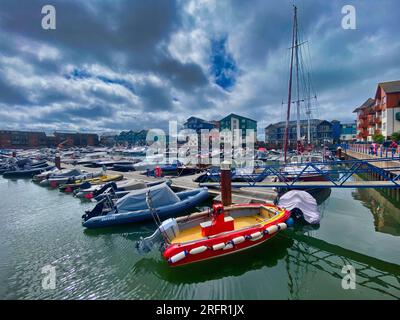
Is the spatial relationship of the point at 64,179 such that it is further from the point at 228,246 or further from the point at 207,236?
the point at 228,246

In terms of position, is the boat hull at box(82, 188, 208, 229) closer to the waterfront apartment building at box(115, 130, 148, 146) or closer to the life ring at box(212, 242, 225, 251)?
the life ring at box(212, 242, 225, 251)

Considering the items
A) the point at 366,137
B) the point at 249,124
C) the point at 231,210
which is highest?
the point at 249,124

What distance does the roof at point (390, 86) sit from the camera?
130 ft

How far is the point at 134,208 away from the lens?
11.3 meters

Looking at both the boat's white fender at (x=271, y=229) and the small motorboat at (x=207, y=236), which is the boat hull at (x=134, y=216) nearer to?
the small motorboat at (x=207, y=236)

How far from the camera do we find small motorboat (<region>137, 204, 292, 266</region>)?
675 centimetres

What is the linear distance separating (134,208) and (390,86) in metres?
57.8

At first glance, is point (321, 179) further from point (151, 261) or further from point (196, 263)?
point (151, 261)

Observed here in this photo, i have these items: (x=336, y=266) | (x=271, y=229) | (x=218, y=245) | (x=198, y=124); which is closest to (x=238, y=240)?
(x=218, y=245)

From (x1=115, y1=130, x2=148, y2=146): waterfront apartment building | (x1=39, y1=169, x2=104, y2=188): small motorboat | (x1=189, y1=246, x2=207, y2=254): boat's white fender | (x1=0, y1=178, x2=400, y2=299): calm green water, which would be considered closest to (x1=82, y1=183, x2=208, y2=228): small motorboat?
(x1=0, y1=178, x2=400, y2=299): calm green water

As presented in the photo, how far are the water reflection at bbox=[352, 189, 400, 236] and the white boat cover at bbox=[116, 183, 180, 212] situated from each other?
1188 centimetres

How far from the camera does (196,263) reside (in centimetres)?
722
